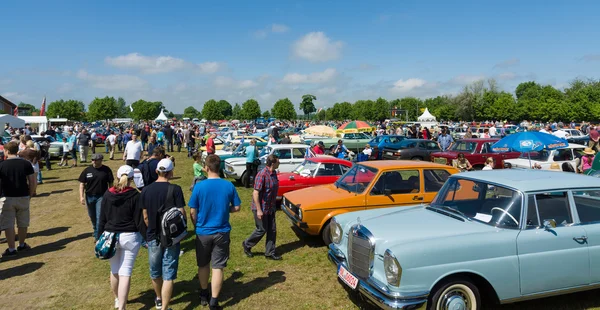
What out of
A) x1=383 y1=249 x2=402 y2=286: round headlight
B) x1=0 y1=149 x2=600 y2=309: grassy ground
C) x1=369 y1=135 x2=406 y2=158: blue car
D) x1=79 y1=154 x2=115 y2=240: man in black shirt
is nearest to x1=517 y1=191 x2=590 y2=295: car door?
x1=0 y1=149 x2=600 y2=309: grassy ground

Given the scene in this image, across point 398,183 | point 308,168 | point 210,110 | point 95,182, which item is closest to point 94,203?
point 95,182

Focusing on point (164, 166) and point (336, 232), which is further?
point (336, 232)

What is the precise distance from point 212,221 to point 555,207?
13.3 ft

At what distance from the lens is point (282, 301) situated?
480 cm

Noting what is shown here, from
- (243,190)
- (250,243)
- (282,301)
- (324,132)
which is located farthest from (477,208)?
(324,132)

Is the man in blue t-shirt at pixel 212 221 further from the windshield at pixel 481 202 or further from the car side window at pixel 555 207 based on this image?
the car side window at pixel 555 207

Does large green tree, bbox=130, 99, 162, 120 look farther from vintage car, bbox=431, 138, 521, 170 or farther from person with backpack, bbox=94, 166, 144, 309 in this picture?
person with backpack, bbox=94, 166, 144, 309

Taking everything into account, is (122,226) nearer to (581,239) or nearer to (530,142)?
(581,239)

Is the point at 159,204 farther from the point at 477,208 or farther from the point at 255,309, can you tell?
the point at 477,208

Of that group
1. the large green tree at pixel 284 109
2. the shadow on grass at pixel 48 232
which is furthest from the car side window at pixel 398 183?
the large green tree at pixel 284 109

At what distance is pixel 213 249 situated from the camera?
439 cm

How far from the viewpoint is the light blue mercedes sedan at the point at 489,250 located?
12.2 feet

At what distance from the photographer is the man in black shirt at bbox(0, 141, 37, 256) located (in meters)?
6.43

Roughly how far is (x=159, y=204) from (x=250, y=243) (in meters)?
2.47
